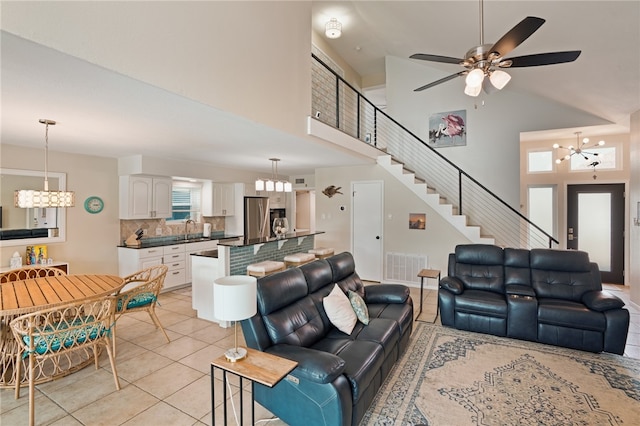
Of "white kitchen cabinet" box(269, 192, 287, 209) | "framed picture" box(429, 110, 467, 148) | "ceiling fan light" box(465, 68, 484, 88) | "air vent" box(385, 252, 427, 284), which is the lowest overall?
"air vent" box(385, 252, 427, 284)

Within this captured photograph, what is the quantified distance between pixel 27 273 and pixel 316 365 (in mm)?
4095

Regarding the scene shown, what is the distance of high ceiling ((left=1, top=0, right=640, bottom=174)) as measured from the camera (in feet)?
6.90

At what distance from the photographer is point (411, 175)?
19.9ft

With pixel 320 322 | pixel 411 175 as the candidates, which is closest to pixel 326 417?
pixel 320 322

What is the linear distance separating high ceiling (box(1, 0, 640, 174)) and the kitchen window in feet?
4.82

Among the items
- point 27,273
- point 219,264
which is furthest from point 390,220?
point 27,273

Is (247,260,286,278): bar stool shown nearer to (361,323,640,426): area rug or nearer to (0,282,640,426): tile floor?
(0,282,640,426): tile floor

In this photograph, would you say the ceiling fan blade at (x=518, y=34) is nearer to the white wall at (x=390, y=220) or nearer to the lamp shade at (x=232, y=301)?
the lamp shade at (x=232, y=301)

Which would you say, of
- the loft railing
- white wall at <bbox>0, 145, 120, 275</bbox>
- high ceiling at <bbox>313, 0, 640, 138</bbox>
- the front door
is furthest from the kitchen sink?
the front door

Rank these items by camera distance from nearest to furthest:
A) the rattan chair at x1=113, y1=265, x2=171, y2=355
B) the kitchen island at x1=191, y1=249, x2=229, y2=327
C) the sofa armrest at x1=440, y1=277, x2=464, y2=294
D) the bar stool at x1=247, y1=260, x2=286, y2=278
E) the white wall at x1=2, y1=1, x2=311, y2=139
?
the white wall at x1=2, y1=1, x2=311, y2=139 → the rattan chair at x1=113, y1=265, x2=171, y2=355 → the sofa armrest at x1=440, y1=277, x2=464, y2=294 → the bar stool at x1=247, y1=260, x2=286, y2=278 → the kitchen island at x1=191, y1=249, x2=229, y2=327

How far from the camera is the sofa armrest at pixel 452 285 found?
4.01m

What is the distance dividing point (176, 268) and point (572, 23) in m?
6.84

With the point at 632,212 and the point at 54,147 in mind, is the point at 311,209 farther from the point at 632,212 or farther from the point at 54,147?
the point at 632,212

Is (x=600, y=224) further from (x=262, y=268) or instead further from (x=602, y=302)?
(x=262, y=268)
